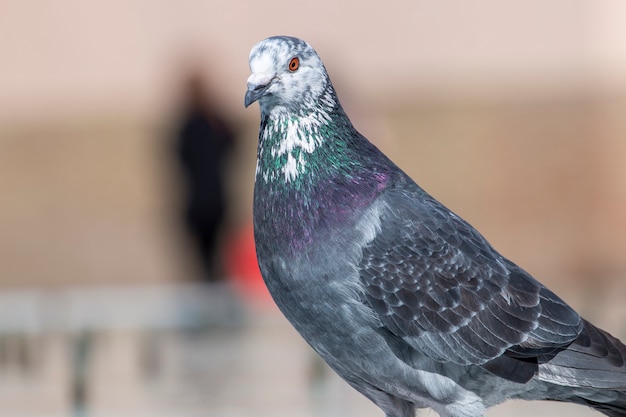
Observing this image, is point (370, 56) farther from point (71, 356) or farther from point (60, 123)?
point (71, 356)

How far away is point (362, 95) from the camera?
533 inches

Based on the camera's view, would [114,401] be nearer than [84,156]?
Yes

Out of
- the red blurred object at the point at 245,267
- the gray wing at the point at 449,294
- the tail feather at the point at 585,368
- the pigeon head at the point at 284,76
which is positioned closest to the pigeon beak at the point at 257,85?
the pigeon head at the point at 284,76

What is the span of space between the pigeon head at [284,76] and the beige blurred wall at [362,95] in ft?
30.1

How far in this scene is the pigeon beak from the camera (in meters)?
4.00

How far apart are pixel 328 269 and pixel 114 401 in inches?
110

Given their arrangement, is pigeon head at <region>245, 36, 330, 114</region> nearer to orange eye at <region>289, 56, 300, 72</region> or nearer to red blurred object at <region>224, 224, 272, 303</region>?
orange eye at <region>289, 56, 300, 72</region>

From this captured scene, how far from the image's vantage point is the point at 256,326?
8.23m

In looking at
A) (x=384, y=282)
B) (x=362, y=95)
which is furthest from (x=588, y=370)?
(x=362, y=95)

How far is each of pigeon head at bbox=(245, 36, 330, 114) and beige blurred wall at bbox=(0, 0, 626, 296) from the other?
30.1 ft

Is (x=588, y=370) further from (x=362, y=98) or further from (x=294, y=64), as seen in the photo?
(x=362, y=98)

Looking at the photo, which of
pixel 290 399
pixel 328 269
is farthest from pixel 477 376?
pixel 290 399

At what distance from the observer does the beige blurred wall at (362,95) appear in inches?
547

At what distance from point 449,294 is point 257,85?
0.94m
